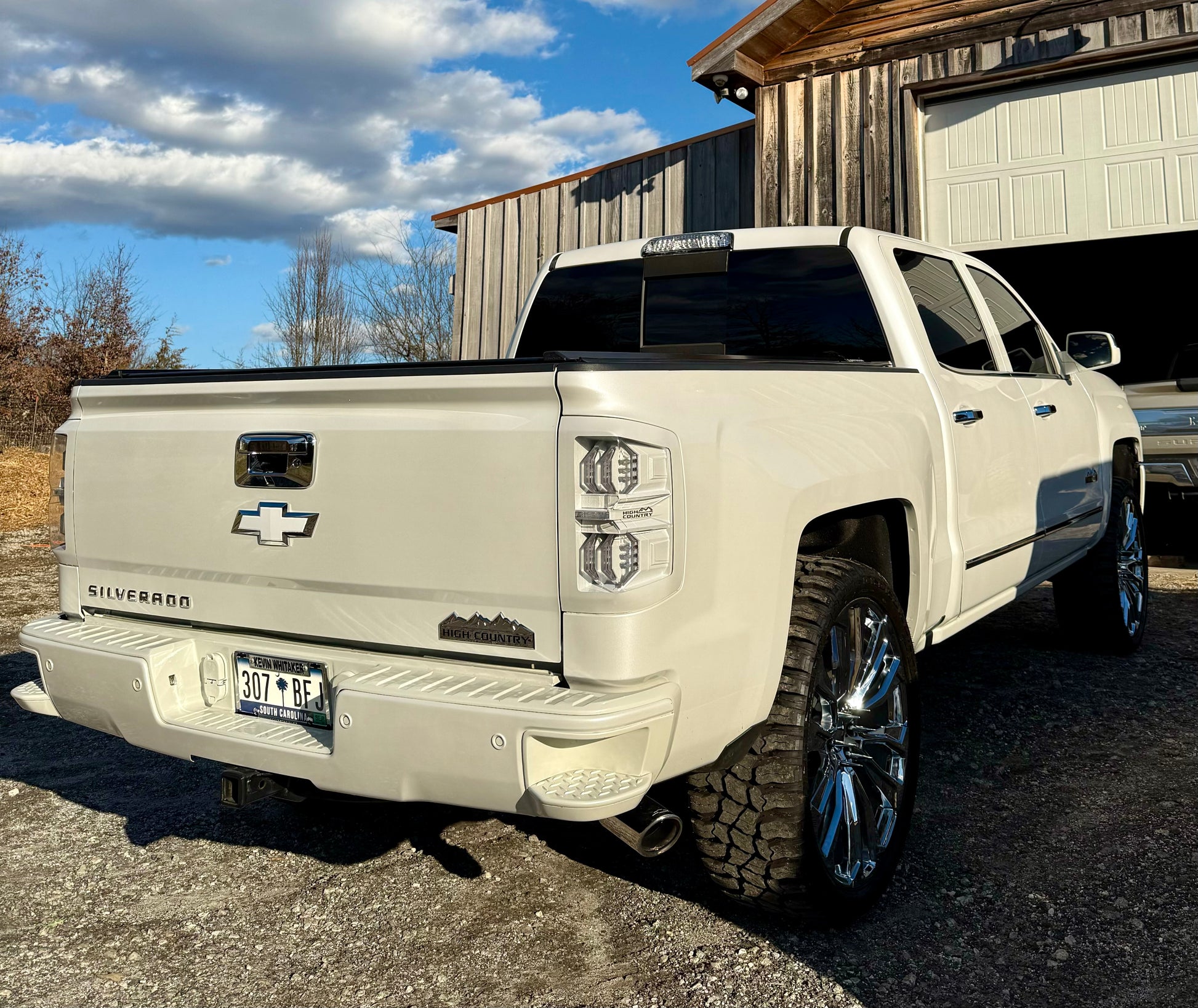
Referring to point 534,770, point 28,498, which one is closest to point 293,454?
point 534,770

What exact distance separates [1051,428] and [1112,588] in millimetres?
1457

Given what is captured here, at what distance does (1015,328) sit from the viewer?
190 inches

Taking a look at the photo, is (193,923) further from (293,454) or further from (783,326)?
(783,326)

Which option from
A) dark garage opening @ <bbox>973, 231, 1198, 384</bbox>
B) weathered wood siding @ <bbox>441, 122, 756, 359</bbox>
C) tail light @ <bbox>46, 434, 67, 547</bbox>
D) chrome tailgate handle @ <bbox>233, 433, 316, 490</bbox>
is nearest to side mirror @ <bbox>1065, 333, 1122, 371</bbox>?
chrome tailgate handle @ <bbox>233, 433, 316, 490</bbox>

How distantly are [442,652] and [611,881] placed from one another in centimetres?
123

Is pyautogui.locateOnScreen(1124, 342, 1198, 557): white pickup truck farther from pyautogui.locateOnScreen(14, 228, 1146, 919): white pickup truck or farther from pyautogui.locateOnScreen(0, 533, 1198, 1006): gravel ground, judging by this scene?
pyautogui.locateOnScreen(14, 228, 1146, 919): white pickup truck

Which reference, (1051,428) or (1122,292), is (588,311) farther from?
(1122,292)

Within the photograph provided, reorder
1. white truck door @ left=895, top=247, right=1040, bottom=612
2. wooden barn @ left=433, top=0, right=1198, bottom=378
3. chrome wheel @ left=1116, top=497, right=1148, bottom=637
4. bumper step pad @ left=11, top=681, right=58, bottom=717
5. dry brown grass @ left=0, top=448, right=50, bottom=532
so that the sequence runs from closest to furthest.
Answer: bumper step pad @ left=11, top=681, right=58, bottom=717, white truck door @ left=895, top=247, right=1040, bottom=612, chrome wheel @ left=1116, top=497, right=1148, bottom=637, wooden barn @ left=433, top=0, right=1198, bottom=378, dry brown grass @ left=0, top=448, right=50, bottom=532

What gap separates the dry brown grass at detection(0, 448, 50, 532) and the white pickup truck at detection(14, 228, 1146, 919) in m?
10.6

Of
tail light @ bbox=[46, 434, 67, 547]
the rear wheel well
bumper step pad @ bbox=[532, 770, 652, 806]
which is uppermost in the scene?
tail light @ bbox=[46, 434, 67, 547]

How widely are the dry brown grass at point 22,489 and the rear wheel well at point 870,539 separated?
1136 centimetres

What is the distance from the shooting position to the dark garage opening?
12.4 metres

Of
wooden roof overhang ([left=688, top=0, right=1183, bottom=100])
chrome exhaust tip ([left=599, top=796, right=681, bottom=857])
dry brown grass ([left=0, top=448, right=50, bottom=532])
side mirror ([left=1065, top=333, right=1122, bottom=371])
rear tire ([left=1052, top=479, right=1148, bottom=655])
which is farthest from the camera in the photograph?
dry brown grass ([left=0, top=448, right=50, bottom=532])

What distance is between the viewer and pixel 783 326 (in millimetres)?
3900
